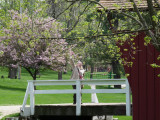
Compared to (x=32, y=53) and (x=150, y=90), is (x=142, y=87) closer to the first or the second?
(x=150, y=90)

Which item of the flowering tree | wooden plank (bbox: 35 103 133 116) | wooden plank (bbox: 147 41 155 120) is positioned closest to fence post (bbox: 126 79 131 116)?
wooden plank (bbox: 35 103 133 116)

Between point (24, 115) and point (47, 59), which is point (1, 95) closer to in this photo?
point (47, 59)

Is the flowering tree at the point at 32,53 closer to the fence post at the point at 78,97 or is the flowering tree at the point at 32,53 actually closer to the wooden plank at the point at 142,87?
the fence post at the point at 78,97

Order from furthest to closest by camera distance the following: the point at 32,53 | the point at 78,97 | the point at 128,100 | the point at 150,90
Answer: the point at 32,53
the point at 78,97
the point at 128,100
the point at 150,90

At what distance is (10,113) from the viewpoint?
1639cm

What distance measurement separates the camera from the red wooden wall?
13547mm

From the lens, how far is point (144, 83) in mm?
13727

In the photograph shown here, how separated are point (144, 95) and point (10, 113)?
5.30 meters

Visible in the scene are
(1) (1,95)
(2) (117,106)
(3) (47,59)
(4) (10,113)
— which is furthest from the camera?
(3) (47,59)

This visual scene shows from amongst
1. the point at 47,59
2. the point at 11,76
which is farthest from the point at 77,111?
the point at 11,76

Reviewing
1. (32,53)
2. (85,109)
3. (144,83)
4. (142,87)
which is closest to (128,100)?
(142,87)

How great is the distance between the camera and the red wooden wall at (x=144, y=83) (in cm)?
1355

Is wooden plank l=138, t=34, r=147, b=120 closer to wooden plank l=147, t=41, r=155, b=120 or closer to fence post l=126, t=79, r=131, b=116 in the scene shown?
wooden plank l=147, t=41, r=155, b=120

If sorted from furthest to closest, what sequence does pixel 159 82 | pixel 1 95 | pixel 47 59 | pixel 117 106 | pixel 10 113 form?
pixel 47 59
pixel 1 95
pixel 10 113
pixel 117 106
pixel 159 82
